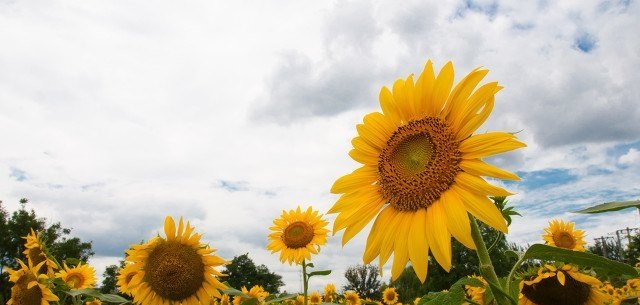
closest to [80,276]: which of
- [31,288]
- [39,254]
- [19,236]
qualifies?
[39,254]

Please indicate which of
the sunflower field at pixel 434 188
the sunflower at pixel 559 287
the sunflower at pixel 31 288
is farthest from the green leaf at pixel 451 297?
the sunflower at pixel 31 288

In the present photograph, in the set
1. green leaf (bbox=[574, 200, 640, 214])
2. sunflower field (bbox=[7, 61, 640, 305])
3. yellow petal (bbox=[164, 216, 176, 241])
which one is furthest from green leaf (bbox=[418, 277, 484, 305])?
yellow petal (bbox=[164, 216, 176, 241])

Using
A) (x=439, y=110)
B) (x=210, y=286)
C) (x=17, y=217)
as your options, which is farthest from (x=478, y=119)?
(x=17, y=217)

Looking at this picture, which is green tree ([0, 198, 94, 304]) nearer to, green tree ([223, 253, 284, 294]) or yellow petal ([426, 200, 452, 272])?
green tree ([223, 253, 284, 294])

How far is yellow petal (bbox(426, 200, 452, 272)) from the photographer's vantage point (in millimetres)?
1893

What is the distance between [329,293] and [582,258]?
32.9 feet

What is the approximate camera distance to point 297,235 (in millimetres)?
7230

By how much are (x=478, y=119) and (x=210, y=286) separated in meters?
3.29

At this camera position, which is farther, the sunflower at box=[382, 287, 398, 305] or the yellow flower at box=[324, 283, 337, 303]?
the sunflower at box=[382, 287, 398, 305]

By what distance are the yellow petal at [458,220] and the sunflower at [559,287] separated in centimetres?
187

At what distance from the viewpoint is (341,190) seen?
244 centimetres

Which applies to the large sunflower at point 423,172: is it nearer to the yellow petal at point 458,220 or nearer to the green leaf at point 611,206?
the yellow petal at point 458,220

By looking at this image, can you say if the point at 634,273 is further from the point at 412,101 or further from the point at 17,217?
the point at 17,217

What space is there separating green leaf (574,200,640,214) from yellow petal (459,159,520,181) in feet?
0.88
